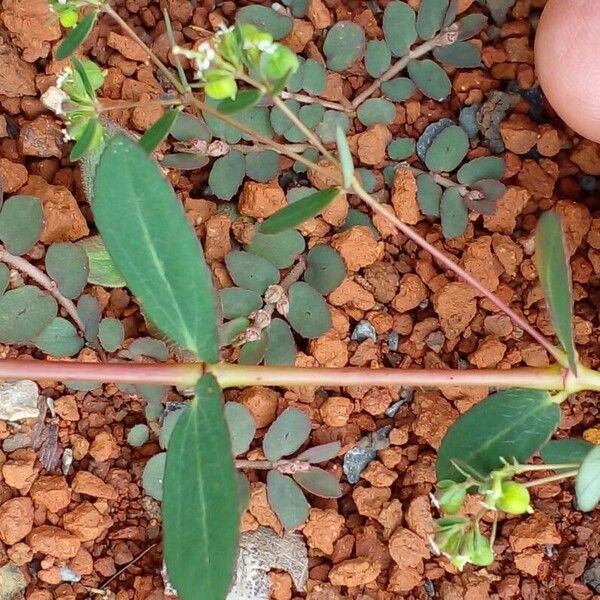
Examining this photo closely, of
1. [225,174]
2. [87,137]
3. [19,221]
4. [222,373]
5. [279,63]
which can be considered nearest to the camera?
[279,63]

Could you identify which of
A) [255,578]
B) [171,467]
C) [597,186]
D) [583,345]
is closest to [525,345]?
[583,345]

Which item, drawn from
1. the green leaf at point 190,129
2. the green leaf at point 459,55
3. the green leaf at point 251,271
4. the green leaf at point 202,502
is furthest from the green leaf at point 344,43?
the green leaf at point 202,502

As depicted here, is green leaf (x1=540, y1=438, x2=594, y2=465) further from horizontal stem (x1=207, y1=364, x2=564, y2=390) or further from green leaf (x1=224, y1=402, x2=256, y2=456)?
green leaf (x1=224, y1=402, x2=256, y2=456)

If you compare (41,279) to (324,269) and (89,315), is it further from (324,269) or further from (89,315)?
(324,269)

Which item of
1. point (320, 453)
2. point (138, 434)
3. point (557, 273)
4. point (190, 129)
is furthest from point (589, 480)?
point (190, 129)

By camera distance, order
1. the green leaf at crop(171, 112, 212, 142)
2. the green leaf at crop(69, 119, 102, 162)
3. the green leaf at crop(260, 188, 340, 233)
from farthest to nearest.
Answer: the green leaf at crop(171, 112, 212, 142), the green leaf at crop(69, 119, 102, 162), the green leaf at crop(260, 188, 340, 233)

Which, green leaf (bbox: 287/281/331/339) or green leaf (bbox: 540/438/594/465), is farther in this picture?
green leaf (bbox: 287/281/331/339)

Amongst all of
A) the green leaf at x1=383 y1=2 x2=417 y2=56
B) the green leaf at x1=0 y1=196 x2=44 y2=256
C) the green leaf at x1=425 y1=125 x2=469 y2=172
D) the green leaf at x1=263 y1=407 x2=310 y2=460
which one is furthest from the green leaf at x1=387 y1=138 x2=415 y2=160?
the green leaf at x1=0 y1=196 x2=44 y2=256
